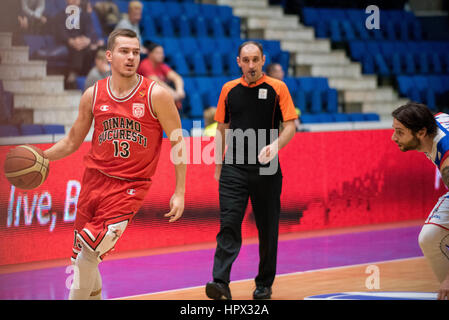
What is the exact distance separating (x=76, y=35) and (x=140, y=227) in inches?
128

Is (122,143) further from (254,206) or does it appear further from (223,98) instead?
(254,206)

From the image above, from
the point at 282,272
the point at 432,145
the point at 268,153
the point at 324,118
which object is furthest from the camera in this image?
the point at 324,118

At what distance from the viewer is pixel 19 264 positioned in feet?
25.8

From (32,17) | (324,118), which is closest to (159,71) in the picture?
(32,17)

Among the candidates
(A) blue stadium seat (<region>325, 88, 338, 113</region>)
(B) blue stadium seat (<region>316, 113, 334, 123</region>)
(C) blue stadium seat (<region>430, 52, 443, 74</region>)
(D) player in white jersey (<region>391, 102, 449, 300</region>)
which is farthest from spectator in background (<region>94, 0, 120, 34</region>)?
(C) blue stadium seat (<region>430, 52, 443, 74</region>)

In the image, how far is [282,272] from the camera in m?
7.63

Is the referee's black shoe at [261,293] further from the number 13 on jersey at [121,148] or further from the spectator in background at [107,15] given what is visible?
the spectator in background at [107,15]

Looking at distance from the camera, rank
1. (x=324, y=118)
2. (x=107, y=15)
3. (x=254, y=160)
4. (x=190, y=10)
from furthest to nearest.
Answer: (x=190, y=10), (x=324, y=118), (x=107, y=15), (x=254, y=160)

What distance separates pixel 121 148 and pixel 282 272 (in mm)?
3072

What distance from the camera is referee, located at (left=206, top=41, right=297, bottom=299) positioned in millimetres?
6406

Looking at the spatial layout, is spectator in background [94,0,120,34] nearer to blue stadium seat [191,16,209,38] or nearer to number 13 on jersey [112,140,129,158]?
blue stadium seat [191,16,209,38]

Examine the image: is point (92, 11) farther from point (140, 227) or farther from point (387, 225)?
point (387, 225)

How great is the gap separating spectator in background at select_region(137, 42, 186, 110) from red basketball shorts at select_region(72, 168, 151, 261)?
15.8 feet
